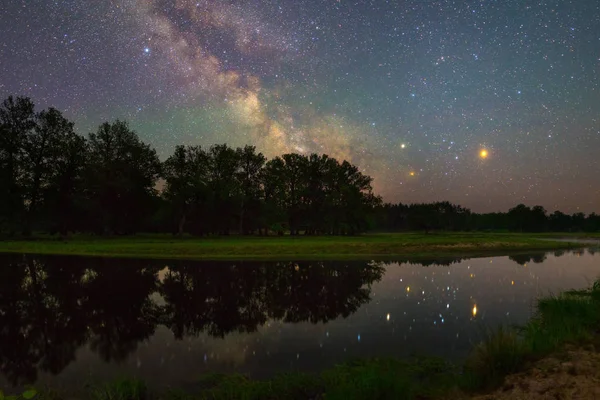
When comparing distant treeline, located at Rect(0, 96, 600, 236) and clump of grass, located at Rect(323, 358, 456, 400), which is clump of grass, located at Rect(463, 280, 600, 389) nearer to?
clump of grass, located at Rect(323, 358, 456, 400)

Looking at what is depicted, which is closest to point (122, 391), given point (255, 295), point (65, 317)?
point (65, 317)

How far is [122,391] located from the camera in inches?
304

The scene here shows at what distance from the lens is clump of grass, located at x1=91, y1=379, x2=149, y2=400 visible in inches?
299

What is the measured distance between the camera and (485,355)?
8.45 m

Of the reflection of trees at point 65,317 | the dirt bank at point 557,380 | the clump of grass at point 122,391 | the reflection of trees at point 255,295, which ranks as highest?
the dirt bank at point 557,380

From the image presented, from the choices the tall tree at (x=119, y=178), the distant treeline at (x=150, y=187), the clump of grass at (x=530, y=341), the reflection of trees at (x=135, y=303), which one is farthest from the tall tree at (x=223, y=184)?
the clump of grass at (x=530, y=341)

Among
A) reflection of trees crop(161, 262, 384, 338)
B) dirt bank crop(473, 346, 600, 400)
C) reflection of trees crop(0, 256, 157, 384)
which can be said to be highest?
dirt bank crop(473, 346, 600, 400)

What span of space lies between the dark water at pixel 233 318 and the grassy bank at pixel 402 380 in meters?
0.86

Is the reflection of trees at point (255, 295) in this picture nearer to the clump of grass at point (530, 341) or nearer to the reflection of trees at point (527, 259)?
the clump of grass at point (530, 341)

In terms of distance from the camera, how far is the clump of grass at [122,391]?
7.59 metres

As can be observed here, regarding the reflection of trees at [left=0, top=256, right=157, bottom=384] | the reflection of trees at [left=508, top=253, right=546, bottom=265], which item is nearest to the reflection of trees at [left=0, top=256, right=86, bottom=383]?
the reflection of trees at [left=0, top=256, right=157, bottom=384]

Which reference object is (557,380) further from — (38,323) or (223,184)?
(223,184)

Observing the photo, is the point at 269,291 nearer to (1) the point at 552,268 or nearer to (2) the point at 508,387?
(2) the point at 508,387

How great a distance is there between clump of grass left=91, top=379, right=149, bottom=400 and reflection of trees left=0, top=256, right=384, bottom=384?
8.72 ft
